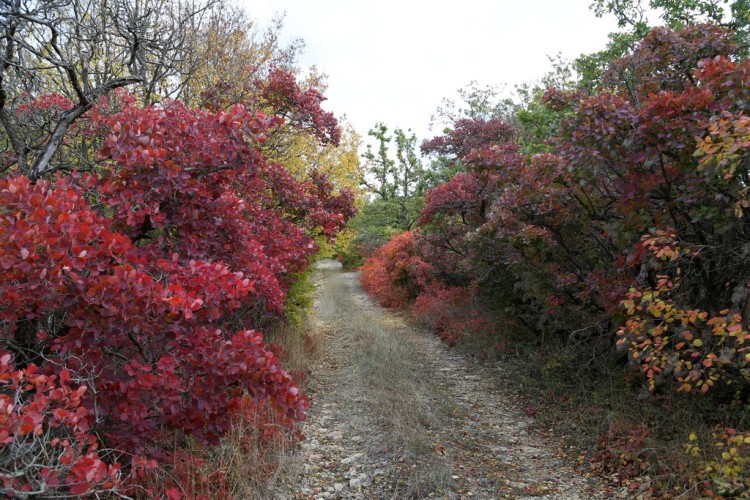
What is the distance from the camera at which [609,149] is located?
11.7 feet

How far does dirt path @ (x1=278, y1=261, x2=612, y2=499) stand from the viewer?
349 centimetres

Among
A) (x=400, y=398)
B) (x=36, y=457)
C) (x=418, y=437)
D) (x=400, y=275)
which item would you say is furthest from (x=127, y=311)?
(x=400, y=275)

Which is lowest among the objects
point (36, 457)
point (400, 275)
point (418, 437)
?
point (418, 437)

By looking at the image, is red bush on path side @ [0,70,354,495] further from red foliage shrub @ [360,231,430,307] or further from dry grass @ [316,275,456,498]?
red foliage shrub @ [360,231,430,307]

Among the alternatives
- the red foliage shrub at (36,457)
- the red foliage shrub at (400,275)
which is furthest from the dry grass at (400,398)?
the red foliage shrub at (400,275)

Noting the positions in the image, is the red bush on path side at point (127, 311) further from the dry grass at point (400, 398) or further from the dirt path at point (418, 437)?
the dry grass at point (400, 398)

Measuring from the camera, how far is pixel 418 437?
401cm

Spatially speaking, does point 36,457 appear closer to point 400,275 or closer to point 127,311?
point 127,311

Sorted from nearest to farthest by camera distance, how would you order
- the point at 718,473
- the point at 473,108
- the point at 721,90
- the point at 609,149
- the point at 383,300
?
the point at 718,473
the point at 721,90
the point at 609,149
the point at 383,300
the point at 473,108

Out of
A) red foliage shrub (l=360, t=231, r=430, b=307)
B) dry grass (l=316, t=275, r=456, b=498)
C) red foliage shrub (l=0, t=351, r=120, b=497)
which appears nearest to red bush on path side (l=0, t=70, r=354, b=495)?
red foliage shrub (l=0, t=351, r=120, b=497)

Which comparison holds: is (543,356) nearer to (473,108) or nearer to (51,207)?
(51,207)

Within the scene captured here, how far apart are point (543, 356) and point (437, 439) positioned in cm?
247

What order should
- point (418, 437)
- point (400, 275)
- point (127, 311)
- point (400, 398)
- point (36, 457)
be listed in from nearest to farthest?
point (36, 457)
point (127, 311)
point (418, 437)
point (400, 398)
point (400, 275)

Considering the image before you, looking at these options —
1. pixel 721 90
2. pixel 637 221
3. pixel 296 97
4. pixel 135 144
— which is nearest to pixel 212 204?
pixel 135 144
